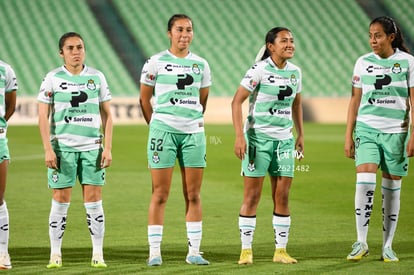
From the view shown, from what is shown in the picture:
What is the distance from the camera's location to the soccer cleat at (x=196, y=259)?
6.93 metres

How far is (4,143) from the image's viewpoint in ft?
22.3

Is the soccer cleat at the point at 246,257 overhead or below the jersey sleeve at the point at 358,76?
below

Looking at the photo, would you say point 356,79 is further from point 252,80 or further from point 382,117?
point 252,80

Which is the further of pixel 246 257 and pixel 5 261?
pixel 246 257

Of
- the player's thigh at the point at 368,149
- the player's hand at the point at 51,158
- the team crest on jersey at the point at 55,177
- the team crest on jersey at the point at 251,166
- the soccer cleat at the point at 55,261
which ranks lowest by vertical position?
the soccer cleat at the point at 55,261

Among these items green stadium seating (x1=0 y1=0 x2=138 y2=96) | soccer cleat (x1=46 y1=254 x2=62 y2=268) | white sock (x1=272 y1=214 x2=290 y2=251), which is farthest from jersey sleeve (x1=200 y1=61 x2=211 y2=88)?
green stadium seating (x1=0 y1=0 x2=138 y2=96)

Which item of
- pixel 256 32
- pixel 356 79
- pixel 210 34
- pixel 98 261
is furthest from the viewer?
pixel 256 32

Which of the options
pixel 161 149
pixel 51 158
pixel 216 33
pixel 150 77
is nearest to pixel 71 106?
pixel 51 158

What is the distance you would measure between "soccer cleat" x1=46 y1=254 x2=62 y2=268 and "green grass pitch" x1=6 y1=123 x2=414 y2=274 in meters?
0.09

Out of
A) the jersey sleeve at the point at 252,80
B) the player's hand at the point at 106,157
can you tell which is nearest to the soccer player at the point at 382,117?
the jersey sleeve at the point at 252,80

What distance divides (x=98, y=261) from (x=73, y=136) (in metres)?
1.01

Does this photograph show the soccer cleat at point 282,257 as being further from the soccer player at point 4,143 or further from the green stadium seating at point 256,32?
the green stadium seating at point 256,32

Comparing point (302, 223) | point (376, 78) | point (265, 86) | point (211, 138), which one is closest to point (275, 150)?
point (265, 86)

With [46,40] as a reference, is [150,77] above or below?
below
